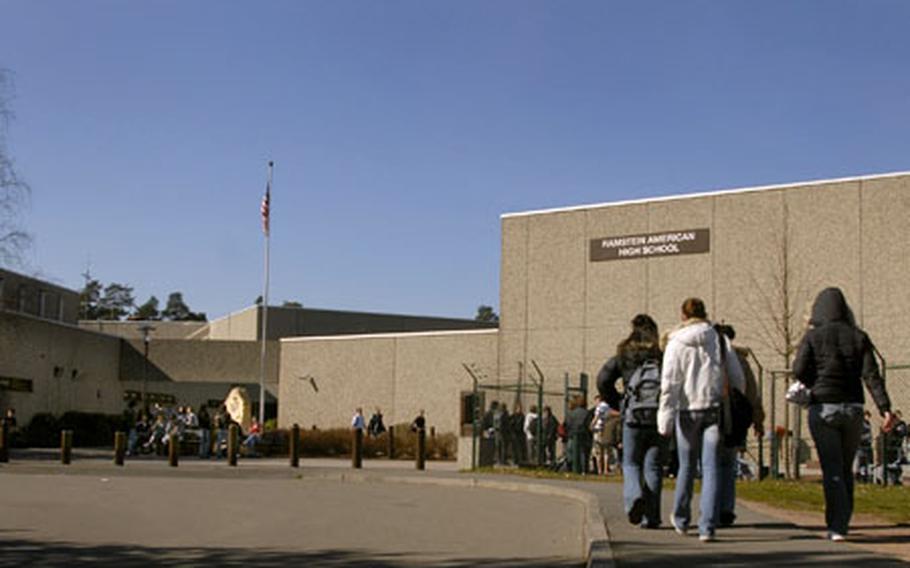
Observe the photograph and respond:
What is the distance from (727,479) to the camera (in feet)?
32.2

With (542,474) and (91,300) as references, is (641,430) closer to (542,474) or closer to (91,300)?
(542,474)

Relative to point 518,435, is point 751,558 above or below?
below

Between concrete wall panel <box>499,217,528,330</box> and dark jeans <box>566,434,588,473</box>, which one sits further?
concrete wall panel <box>499,217,528,330</box>

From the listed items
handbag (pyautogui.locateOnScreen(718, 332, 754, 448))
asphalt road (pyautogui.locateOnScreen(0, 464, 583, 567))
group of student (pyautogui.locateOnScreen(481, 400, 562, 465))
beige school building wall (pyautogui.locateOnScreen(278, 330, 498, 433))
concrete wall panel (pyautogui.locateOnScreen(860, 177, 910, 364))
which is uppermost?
concrete wall panel (pyautogui.locateOnScreen(860, 177, 910, 364))

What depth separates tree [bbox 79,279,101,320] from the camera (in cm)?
14350

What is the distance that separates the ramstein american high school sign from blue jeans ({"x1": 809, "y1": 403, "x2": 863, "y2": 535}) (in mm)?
28922

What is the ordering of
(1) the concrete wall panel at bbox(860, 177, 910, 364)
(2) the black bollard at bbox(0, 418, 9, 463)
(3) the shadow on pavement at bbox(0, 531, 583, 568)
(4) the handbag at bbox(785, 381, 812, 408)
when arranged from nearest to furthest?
(4) the handbag at bbox(785, 381, 812, 408)
(3) the shadow on pavement at bbox(0, 531, 583, 568)
(2) the black bollard at bbox(0, 418, 9, 463)
(1) the concrete wall panel at bbox(860, 177, 910, 364)

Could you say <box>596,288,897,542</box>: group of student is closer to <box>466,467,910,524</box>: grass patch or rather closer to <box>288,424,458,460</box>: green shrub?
<box>466,467,910,524</box>: grass patch

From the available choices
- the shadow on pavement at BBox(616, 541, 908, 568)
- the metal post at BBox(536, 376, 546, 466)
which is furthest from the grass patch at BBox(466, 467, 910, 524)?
the metal post at BBox(536, 376, 546, 466)

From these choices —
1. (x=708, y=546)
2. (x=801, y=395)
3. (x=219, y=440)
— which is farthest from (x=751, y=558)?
(x=219, y=440)

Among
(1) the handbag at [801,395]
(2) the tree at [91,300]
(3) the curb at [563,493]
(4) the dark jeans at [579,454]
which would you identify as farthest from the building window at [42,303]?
(2) the tree at [91,300]

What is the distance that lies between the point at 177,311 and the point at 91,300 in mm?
16726

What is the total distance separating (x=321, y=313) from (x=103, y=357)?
11973 mm

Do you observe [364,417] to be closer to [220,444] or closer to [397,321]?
[220,444]
